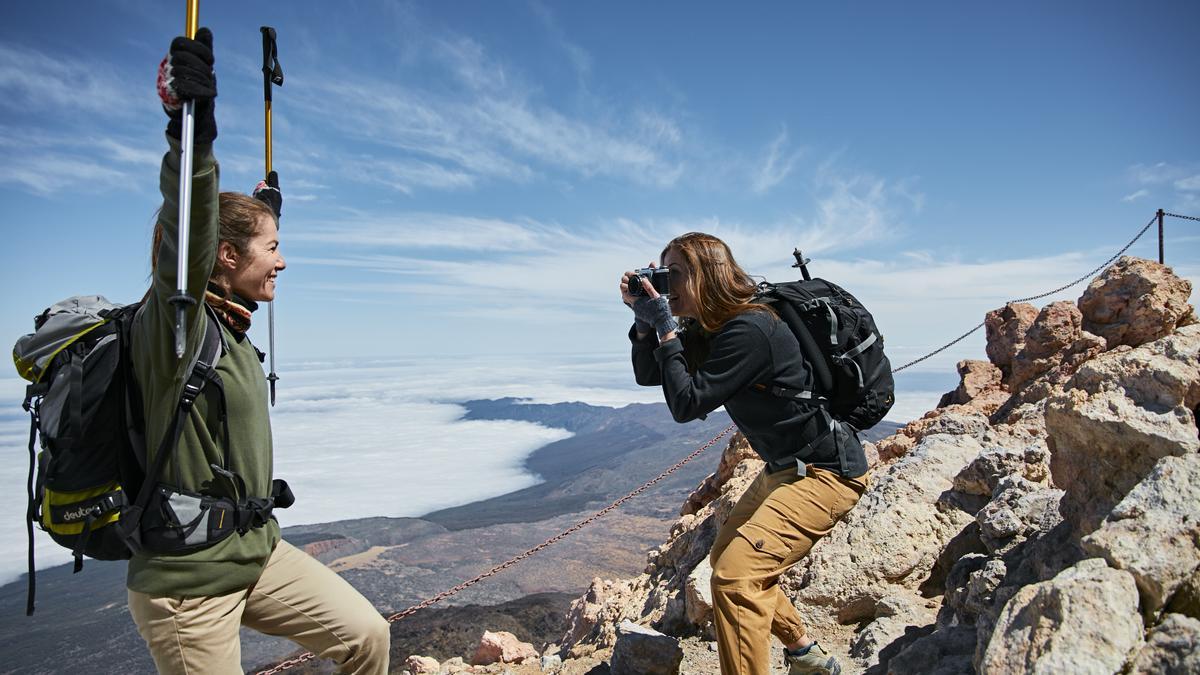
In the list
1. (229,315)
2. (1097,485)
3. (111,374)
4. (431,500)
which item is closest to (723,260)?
(1097,485)

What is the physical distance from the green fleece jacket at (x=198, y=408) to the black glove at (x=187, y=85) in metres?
0.05

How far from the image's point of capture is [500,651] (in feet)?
28.2

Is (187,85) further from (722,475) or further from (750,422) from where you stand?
(722,475)

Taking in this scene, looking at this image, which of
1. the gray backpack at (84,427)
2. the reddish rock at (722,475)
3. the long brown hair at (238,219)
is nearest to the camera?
the gray backpack at (84,427)

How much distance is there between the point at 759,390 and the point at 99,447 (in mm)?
2423

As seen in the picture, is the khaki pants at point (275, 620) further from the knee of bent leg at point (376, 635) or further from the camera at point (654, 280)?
the camera at point (654, 280)

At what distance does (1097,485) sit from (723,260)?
72.2 inches

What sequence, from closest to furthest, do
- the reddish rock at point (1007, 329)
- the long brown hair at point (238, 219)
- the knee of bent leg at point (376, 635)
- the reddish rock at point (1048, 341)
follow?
1. the long brown hair at point (238, 219)
2. the knee of bent leg at point (376, 635)
3. the reddish rock at point (1048, 341)
4. the reddish rock at point (1007, 329)

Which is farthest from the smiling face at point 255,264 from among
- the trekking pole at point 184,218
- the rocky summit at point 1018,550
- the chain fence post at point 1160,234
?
the chain fence post at point 1160,234

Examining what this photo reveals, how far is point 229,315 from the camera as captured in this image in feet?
7.76

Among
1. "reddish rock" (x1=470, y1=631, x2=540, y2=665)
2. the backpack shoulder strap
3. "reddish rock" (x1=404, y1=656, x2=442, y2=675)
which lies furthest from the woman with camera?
"reddish rock" (x1=470, y1=631, x2=540, y2=665)

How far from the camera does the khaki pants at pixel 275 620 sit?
202cm

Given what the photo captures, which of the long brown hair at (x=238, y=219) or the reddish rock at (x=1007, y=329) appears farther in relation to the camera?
the reddish rock at (x=1007, y=329)

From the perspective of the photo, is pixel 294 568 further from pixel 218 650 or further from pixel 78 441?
pixel 78 441
